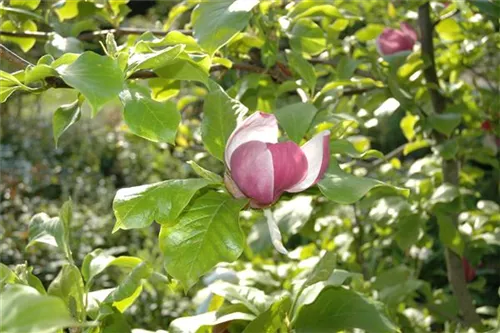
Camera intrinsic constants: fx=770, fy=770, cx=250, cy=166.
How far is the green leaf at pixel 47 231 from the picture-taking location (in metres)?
0.80

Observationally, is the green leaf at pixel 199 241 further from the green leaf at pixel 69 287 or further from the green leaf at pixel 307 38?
the green leaf at pixel 307 38

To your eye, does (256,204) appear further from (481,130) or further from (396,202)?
(481,130)

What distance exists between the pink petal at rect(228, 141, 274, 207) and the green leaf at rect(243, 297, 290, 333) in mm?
113

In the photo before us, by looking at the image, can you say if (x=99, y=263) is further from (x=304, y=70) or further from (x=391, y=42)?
(x=391, y=42)

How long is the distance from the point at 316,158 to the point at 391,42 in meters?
0.78

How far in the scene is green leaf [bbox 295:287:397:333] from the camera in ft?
2.41

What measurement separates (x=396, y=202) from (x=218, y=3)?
630 mm

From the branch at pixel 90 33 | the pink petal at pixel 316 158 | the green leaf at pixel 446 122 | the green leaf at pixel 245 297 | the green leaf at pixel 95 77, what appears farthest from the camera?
the green leaf at pixel 446 122

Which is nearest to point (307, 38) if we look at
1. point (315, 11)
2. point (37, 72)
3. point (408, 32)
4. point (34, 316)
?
point (315, 11)

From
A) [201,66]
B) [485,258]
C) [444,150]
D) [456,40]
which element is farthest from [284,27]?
[485,258]

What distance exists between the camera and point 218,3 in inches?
32.2

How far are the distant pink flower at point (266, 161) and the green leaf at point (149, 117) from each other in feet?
0.18

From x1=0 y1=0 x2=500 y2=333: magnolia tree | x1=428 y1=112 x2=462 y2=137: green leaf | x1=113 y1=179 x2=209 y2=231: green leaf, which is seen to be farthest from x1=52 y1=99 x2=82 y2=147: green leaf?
x1=428 y1=112 x2=462 y2=137: green leaf

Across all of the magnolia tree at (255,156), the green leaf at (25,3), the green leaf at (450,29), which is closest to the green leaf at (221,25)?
the magnolia tree at (255,156)
